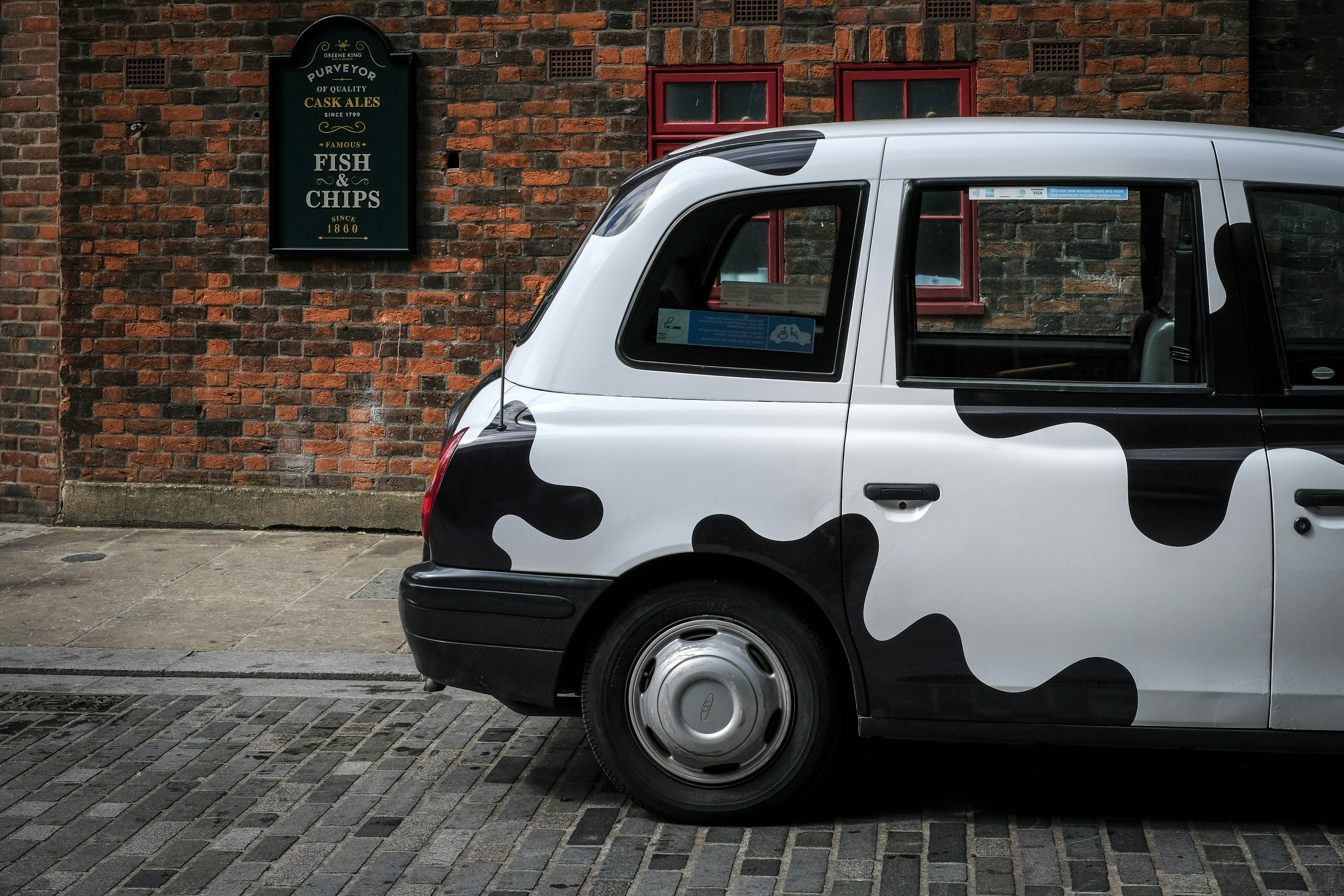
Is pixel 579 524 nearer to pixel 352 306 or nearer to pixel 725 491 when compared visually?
pixel 725 491

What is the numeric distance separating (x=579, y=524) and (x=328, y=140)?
5270 mm

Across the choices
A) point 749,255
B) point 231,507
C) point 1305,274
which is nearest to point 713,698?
point 749,255

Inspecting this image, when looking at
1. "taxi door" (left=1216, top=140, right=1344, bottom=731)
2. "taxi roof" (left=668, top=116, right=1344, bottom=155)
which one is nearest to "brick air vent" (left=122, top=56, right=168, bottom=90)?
"taxi roof" (left=668, top=116, right=1344, bottom=155)

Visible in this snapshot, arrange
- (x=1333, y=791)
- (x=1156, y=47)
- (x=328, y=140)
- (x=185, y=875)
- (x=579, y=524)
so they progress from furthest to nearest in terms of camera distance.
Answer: (x=328, y=140) → (x=1156, y=47) → (x=1333, y=791) → (x=579, y=524) → (x=185, y=875)

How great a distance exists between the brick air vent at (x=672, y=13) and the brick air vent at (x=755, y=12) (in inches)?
9.5

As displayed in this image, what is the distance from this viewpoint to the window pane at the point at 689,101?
27.1 ft

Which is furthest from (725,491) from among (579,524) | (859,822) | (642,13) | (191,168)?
(191,168)

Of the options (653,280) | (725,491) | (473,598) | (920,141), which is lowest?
(473,598)

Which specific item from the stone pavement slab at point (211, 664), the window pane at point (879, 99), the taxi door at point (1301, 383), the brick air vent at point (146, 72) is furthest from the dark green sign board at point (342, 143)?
the taxi door at point (1301, 383)

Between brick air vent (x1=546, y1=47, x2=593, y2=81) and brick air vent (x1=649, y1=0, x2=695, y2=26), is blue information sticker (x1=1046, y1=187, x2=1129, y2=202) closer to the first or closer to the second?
brick air vent (x1=649, y1=0, x2=695, y2=26)

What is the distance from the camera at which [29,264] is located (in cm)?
892

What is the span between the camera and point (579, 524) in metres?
3.91

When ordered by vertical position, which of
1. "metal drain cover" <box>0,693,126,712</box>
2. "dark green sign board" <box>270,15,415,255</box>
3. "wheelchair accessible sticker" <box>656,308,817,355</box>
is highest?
"dark green sign board" <box>270,15,415,255</box>

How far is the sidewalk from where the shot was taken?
569 centimetres
